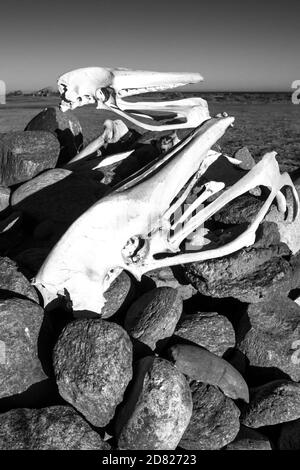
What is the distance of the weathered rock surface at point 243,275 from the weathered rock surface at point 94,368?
3.61 feet

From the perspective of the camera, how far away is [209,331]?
3943 mm

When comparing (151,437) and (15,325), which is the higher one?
(15,325)

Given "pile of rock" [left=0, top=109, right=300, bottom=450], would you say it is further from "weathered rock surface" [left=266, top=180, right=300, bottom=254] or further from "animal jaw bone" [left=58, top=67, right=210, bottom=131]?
"animal jaw bone" [left=58, top=67, right=210, bottom=131]

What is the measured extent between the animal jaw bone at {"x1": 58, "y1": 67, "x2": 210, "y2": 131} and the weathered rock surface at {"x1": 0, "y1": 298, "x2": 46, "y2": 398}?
7.83 feet

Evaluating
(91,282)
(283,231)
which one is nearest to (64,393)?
(91,282)

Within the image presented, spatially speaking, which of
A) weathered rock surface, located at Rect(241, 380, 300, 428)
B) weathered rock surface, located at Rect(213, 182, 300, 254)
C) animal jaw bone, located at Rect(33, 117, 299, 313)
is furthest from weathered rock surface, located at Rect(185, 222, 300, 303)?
weathered rock surface, located at Rect(241, 380, 300, 428)

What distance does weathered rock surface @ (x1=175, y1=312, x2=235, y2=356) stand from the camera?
12.7 feet

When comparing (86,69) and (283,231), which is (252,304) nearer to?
(283,231)

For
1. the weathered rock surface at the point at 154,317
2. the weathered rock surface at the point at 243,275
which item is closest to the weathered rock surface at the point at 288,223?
the weathered rock surface at the point at 243,275

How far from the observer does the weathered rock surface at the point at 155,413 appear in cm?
300

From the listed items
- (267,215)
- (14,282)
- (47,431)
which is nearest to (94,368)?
(47,431)

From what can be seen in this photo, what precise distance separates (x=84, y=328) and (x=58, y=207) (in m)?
1.97
